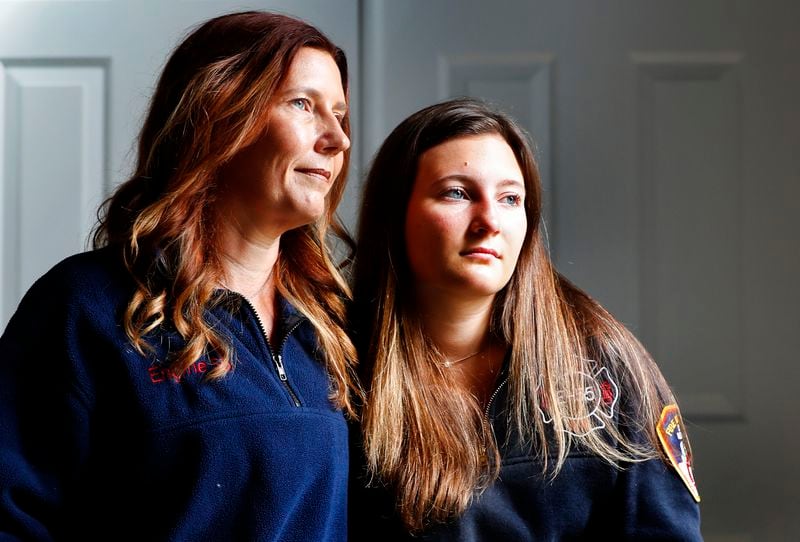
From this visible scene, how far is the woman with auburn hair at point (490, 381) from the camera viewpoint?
42.9 inches

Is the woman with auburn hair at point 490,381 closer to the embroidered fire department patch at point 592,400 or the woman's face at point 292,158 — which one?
the embroidered fire department patch at point 592,400

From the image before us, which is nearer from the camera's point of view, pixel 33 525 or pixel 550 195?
pixel 33 525

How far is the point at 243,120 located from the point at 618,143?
0.76 m

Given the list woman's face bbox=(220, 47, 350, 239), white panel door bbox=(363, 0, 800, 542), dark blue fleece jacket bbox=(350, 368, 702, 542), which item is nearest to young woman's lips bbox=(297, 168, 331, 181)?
woman's face bbox=(220, 47, 350, 239)

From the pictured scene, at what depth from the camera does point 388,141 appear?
4.00 ft

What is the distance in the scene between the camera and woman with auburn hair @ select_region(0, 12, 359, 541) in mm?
958

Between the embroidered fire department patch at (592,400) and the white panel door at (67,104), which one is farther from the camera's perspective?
the white panel door at (67,104)

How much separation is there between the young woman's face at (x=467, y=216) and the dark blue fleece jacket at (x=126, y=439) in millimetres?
265

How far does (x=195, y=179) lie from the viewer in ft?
3.47

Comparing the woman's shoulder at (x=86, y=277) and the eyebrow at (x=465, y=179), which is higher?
the eyebrow at (x=465, y=179)

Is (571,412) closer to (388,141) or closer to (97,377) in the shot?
(388,141)

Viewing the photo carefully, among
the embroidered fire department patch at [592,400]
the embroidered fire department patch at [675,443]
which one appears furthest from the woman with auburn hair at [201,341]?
the embroidered fire department patch at [675,443]

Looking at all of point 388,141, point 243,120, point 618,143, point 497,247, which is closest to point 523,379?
point 497,247

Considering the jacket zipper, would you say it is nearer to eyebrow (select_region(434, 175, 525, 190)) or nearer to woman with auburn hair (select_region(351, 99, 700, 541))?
woman with auburn hair (select_region(351, 99, 700, 541))
